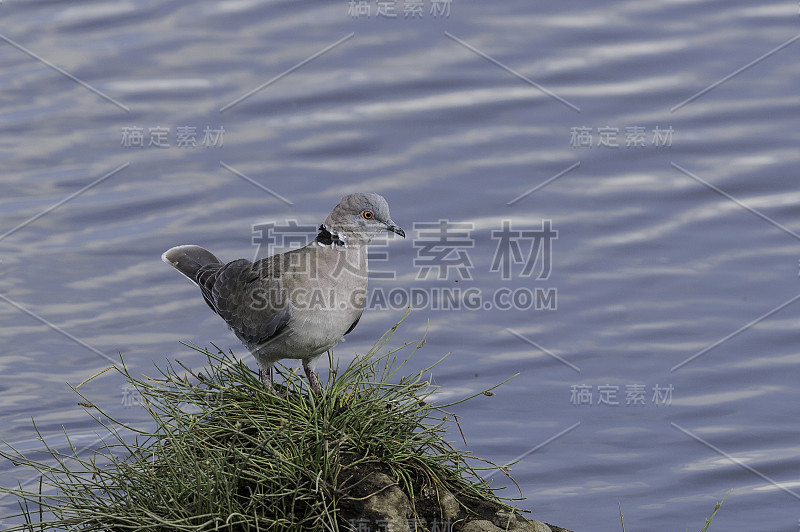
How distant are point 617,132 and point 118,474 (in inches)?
326

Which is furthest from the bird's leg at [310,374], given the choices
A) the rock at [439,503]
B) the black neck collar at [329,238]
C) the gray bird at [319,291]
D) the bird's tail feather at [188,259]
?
the bird's tail feather at [188,259]

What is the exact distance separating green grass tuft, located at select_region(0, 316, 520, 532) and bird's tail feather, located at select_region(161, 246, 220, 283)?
2317 millimetres

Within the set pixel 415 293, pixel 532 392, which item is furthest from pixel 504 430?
pixel 415 293

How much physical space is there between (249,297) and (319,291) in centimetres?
81

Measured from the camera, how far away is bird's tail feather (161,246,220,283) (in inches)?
351

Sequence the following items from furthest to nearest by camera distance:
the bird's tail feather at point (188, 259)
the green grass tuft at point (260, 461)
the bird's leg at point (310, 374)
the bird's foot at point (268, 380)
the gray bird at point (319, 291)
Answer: the bird's tail feather at point (188, 259), the bird's leg at point (310, 374), the gray bird at point (319, 291), the bird's foot at point (268, 380), the green grass tuft at point (260, 461)

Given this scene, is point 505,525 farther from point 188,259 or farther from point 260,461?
point 188,259

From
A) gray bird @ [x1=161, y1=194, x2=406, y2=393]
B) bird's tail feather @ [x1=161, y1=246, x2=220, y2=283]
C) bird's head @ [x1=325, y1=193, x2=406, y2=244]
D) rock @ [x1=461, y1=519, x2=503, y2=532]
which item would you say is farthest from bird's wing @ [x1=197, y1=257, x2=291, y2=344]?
rock @ [x1=461, y1=519, x2=503, y2=532]

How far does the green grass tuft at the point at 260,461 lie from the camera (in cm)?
573

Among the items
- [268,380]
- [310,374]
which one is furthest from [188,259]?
[268,380]

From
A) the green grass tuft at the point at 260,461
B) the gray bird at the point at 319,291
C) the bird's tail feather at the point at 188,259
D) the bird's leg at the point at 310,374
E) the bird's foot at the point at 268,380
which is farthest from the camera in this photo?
the bird's tail feather at the point at 188,259

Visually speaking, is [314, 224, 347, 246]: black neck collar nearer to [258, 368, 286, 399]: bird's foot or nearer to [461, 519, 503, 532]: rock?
[258, 368, 286, 399]: bird's foot

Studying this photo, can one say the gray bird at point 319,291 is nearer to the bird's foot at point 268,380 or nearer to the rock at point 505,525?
the bird's foot at point 268,380

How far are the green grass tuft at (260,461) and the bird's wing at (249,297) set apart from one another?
79cm
